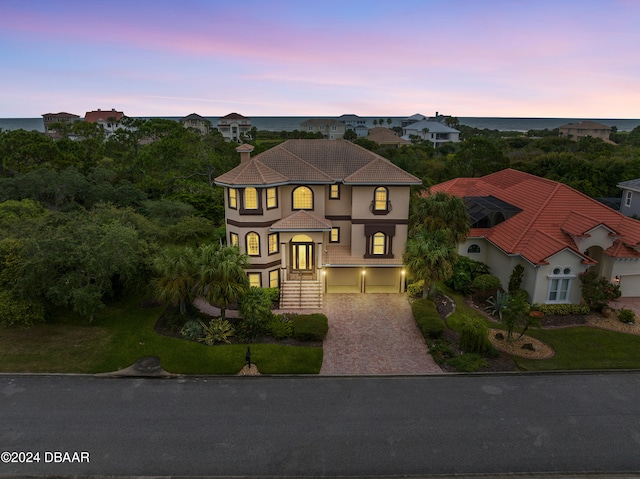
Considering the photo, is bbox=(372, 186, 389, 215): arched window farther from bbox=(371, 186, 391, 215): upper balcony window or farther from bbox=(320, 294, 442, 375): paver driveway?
bbox=(320, 294, 442, 375): paver driveway

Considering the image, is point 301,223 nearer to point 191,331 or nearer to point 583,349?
point 191,331

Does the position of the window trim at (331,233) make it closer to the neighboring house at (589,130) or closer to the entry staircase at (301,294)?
the entry staircase at (301,294)

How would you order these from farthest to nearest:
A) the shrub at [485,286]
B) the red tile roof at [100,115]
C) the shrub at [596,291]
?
the red tile roof at [100,115], the shrub at [485,286], the shrub at [596,291]

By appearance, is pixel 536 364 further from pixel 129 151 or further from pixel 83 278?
pixel 129 151

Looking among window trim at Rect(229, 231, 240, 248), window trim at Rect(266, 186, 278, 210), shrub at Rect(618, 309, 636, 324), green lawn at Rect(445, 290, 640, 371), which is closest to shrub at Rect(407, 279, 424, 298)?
green lawn at Rect(445, 290, 640, 371)

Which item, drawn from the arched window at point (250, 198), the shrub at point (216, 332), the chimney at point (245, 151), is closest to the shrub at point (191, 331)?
the shrub at point (216, 332)

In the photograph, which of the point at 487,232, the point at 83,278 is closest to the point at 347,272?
the point at 487,232
